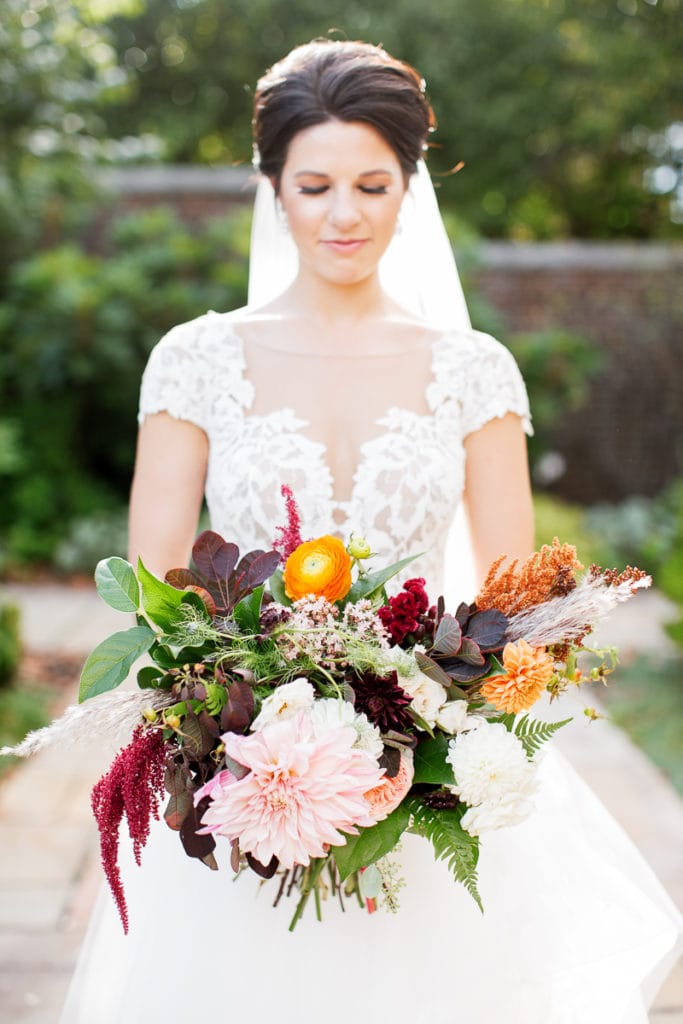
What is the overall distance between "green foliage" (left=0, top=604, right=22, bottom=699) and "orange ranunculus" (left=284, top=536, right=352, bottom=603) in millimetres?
4233

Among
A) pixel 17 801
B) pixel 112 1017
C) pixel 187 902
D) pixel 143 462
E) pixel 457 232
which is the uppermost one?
pixel 457 232

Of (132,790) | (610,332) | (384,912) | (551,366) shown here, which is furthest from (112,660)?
(610,332)

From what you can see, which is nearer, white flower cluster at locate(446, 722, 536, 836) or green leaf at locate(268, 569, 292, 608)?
white flower cluster at locate(446, 722, 536, 836)

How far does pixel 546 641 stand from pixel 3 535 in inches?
312

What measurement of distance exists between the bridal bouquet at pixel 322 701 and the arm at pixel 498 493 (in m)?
0.69

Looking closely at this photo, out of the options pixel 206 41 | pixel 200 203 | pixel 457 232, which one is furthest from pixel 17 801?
pixel 206 41

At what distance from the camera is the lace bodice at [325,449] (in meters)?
2.16

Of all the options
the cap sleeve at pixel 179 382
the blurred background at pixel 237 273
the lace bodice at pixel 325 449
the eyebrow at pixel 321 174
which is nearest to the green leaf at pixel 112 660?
the lace bodice at pixel 325 449

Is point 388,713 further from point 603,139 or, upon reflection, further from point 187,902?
point 603,139

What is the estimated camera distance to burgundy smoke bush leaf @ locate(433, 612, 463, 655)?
142cm

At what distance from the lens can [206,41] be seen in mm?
15781

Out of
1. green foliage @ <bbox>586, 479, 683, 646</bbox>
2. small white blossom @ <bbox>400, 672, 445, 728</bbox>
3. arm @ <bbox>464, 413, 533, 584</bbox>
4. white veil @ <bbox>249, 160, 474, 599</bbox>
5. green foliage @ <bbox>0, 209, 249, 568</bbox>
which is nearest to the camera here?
small white blossom @ <bbox>400, 672, 445, 728</bbox>

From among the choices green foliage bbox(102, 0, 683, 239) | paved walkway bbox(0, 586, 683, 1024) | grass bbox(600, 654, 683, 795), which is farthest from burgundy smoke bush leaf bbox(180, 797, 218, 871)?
green foliage bbox(102, 0, 683, 239)

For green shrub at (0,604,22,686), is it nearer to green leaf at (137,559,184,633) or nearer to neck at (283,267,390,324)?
neck at (283,267,390,324)
